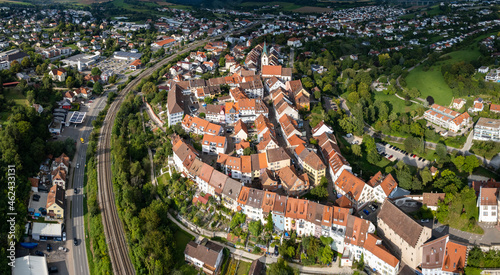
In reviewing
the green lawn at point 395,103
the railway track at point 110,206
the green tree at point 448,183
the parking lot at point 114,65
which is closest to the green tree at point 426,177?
the green tree at point 448,183

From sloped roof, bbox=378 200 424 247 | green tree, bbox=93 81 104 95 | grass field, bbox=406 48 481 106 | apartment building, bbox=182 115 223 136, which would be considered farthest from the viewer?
green tree, bbox=93 81 104 95

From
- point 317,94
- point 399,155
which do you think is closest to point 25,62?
point 317,94

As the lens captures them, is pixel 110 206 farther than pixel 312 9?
No

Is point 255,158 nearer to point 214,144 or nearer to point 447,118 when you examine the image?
point 214,144

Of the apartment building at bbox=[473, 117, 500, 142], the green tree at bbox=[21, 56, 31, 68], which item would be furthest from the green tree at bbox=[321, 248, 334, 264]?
the green tree at bbox=[21, 56, 31, 68]

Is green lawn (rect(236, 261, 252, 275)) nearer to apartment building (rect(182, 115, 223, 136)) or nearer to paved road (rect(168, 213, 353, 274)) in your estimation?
paved road (rect(168, 213, 353, 274))

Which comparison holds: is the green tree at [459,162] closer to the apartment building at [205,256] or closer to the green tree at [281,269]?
the green tree at [281,269]
